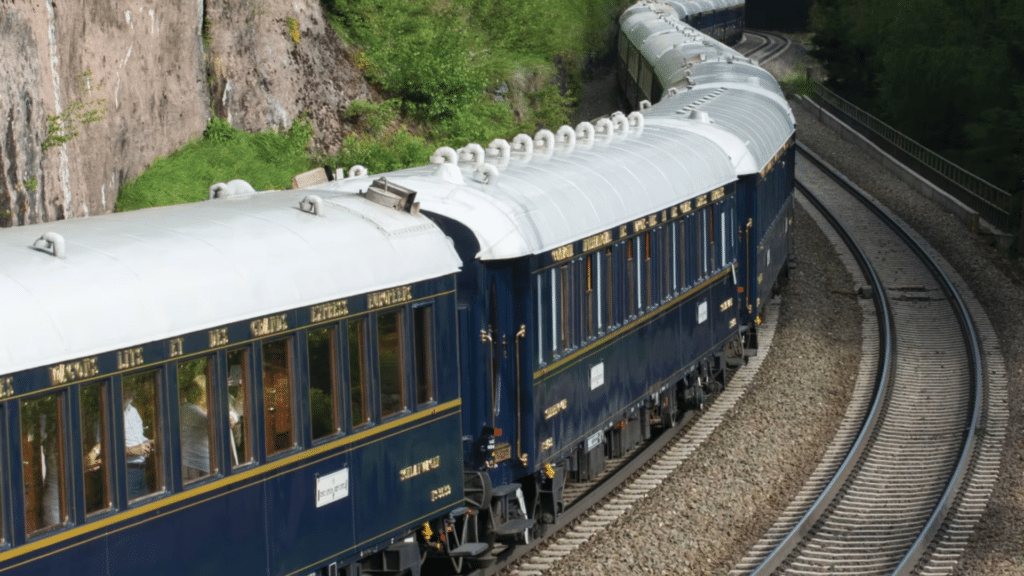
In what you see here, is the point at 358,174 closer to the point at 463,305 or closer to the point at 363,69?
the point at 463,305

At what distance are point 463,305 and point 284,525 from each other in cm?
288

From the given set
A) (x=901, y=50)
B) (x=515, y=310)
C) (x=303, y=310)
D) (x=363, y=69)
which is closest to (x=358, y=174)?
(x=515, y=310)

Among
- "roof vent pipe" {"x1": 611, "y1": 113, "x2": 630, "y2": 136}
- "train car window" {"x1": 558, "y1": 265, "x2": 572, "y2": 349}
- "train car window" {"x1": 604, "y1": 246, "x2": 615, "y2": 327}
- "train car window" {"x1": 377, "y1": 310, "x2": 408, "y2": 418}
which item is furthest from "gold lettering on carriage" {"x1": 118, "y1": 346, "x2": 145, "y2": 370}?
"roof vent pipe" {"x1": 611, "y1": 113, "x2": 630, "y2": 136}

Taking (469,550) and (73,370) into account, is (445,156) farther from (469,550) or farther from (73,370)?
(73,370)

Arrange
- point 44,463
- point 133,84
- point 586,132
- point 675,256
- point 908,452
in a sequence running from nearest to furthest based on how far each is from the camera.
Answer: point 44,463 → point 675,256 → point 586,132 → point 908,452 → point 133,84

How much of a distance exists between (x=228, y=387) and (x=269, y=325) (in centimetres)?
48

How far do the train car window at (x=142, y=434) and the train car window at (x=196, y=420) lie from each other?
19 centimetres

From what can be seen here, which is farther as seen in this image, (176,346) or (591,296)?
(591,296)

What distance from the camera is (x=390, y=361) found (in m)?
9.85

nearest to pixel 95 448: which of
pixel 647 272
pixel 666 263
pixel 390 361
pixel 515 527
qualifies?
pixel 390 361

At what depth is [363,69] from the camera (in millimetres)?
33344

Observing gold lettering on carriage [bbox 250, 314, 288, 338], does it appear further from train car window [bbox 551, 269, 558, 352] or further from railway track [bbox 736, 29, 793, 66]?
railway track [bbox 736, 29, 793, 66]

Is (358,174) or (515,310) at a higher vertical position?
(358,174)

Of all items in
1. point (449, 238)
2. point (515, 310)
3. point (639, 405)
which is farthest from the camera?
point (639, 405)
